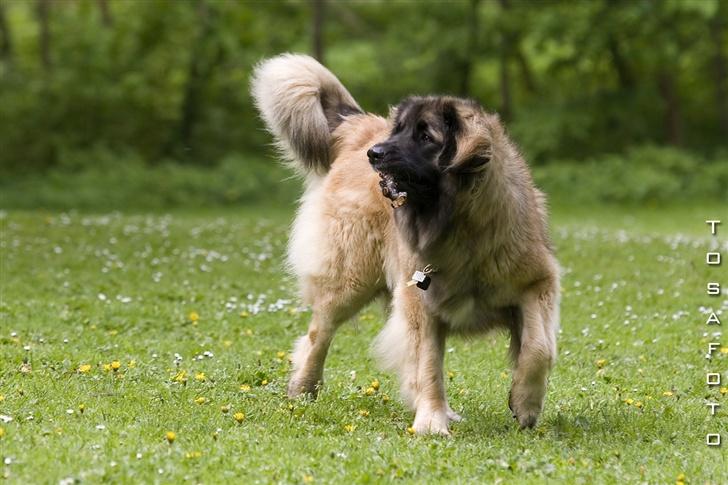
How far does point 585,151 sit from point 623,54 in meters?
2.70

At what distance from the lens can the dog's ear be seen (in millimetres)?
5824

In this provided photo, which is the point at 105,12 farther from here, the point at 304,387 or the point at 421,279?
the point at 421,279

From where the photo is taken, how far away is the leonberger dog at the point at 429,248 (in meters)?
5.96

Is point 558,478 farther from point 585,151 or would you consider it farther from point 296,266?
point 585,151

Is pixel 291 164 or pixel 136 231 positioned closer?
pixel 291 164

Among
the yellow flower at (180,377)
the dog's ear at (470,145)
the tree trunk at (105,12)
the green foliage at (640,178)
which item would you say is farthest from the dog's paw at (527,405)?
the tree trunk at (105,12)

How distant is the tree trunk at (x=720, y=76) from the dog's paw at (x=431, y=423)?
75.7ft

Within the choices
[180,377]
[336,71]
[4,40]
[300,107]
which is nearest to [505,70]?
[336,71]

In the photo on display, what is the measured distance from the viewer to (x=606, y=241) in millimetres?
A: 15984

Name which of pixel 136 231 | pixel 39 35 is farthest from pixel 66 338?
pixel 39 35

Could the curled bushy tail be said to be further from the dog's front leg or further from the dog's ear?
the dog's ear

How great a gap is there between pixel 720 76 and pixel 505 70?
→ 5698 millimetres

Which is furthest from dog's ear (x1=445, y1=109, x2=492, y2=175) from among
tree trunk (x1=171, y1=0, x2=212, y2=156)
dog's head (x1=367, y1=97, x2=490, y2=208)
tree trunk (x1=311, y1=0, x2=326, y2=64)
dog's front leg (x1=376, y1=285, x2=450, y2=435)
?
tree trunk (x1=171, y1=0, x2=212, y2=156)

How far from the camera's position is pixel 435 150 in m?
5.95
